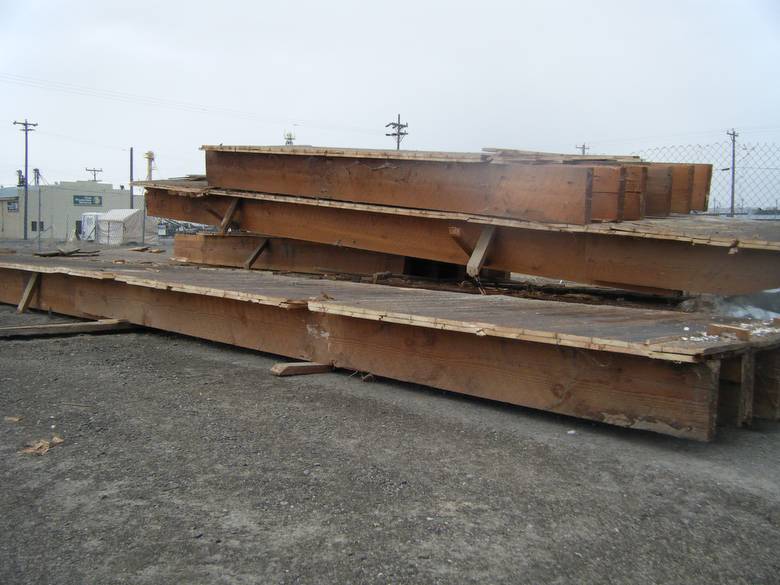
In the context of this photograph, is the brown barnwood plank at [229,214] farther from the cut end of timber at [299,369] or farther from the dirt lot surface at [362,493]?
the dirt lot surface at [362,493]

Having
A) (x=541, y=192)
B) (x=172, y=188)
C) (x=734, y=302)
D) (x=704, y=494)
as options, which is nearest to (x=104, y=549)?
(x=704, y=494)

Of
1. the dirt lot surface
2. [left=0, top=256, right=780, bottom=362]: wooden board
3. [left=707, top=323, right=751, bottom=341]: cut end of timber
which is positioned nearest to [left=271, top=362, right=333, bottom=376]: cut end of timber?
the dirt lot surface

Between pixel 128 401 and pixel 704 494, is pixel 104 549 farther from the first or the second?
pixel 704 494

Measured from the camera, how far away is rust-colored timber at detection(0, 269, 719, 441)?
13.0 feet

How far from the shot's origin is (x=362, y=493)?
3.46m

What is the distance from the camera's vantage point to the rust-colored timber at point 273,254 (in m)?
8.51

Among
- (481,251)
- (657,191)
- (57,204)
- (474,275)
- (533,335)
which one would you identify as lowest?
(533,335)

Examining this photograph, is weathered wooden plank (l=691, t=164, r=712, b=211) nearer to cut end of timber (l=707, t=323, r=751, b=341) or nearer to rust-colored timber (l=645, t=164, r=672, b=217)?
rust-colored timber (l=645, t=164, r=672, b=217)

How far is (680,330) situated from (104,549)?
342 cm

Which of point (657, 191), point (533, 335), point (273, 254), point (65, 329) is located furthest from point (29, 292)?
point (657, 191)

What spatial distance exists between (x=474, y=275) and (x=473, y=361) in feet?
5.92

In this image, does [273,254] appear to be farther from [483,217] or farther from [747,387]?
[747,387]

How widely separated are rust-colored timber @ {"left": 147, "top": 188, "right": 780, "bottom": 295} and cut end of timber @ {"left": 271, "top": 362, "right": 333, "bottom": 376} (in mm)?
1936

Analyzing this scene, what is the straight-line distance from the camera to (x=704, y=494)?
3.49 m
